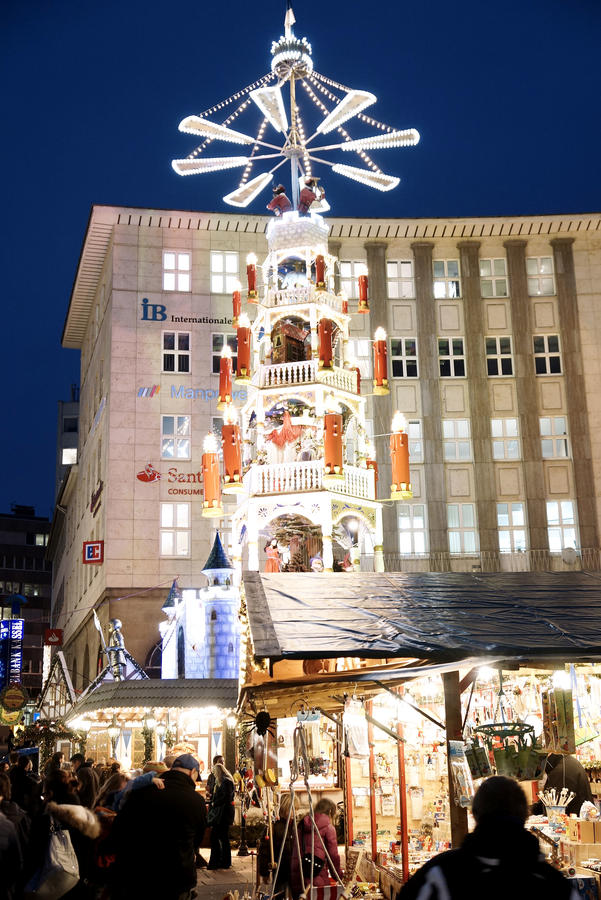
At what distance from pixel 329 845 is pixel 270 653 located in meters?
2.38

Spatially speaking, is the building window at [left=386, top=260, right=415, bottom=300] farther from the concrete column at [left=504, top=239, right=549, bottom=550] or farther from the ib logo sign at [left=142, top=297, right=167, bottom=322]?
the ib logo sign at [left=142, top=297, right=167, bottom=322]

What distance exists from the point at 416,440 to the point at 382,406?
1939 mm

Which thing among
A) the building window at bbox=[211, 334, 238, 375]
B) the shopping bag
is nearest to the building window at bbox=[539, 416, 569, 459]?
the building window at bbox=[211, 334, 238, 375]

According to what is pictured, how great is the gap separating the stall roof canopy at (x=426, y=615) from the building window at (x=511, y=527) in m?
26.4

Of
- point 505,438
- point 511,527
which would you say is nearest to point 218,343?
point 505,438

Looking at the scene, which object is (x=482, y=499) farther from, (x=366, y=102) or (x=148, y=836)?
(x=148, y=836)

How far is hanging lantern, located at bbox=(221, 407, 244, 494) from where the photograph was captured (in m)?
24.0

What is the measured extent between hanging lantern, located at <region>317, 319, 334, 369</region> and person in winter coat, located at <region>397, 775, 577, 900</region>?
20354 millimetres

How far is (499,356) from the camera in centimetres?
4328

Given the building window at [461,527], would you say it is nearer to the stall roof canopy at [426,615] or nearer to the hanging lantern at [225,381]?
the hanging lantern at [225,381]

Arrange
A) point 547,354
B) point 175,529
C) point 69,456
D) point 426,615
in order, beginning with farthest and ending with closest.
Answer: point 69,456, point 547,354, point 175,529, point 426,615

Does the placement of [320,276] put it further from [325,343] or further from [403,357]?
[403,357]

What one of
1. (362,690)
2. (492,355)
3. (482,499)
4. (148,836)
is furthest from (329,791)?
(492,355)

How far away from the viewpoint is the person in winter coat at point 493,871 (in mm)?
4027
